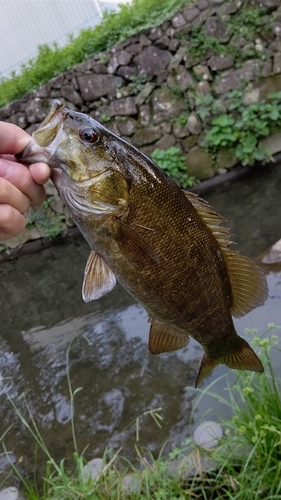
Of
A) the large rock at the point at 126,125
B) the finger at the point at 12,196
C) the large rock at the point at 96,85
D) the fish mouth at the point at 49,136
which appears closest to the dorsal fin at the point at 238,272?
the fish mouth at the point at 49,136

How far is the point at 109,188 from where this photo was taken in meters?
1.54

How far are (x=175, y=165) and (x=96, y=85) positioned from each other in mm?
2431

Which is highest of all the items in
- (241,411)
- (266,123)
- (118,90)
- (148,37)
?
(148,37)

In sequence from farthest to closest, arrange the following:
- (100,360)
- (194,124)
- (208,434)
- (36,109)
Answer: (36,109) → (194,124) → (100,360) → (208,434)

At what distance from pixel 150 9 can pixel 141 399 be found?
7959 millimetres

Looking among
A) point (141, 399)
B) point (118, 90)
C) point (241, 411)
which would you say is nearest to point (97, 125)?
point (241, 411)

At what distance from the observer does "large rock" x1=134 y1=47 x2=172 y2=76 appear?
8.94 metres

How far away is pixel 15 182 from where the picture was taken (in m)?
1.59

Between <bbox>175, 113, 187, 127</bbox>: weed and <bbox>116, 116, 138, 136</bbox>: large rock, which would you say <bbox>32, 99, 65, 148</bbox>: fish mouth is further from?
<bbox>116, 116, 138, 136</bbox>: large rock

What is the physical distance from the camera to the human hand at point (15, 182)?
1.57 metres

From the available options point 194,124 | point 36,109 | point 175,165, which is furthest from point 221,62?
point 36,109

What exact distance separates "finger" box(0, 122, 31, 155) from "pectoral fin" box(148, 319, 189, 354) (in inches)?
33.6

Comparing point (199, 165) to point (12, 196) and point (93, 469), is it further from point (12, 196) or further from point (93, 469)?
point (12, 196)

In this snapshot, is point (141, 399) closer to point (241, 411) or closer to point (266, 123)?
point (241, 411)
